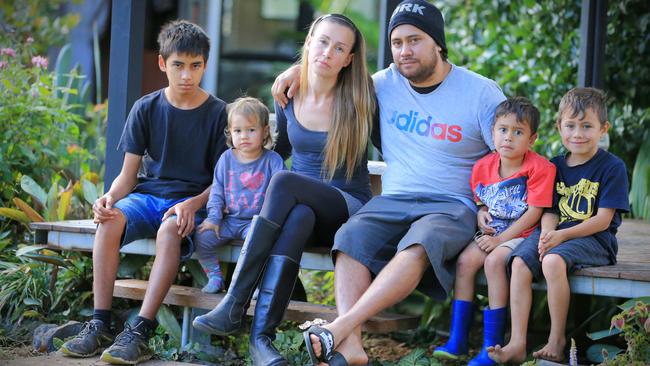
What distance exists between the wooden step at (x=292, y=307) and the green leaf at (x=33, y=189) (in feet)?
2.94

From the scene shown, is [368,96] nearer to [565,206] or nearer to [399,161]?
[399,161]

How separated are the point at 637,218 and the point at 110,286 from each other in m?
3.59

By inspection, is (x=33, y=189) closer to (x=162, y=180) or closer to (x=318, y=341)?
(x=162, y=180)

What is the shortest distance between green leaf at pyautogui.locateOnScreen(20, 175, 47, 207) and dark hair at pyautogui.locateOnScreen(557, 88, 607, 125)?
2.82 metres

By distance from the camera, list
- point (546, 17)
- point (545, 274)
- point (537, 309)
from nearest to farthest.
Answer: point (545, 274) → point (537, 309) → point (546, 17)

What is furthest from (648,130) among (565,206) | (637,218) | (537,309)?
(565,206)

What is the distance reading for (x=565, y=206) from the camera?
367 cm

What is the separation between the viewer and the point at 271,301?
12.0ft

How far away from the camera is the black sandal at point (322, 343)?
3.38 metres

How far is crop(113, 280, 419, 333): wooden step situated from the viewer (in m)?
3.82

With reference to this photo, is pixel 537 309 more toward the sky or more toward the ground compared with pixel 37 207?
more toward the ground

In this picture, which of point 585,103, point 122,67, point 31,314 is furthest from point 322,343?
point 122,67

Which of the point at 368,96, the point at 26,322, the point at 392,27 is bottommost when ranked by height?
the point at 26,322

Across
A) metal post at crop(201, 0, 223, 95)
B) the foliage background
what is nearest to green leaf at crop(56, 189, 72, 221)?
the foliage background
